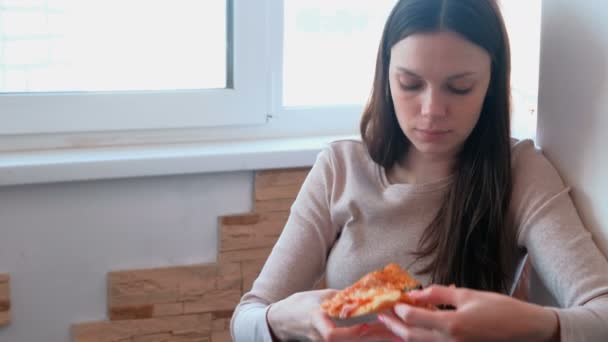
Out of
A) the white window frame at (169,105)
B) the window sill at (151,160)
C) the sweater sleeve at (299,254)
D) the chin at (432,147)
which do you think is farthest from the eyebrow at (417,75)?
the white window frame at (169,105)

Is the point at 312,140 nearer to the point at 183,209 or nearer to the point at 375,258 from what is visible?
the point at 183,209

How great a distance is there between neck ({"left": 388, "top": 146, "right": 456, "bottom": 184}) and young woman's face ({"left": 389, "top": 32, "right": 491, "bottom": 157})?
7 centimetres

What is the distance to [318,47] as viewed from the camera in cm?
194

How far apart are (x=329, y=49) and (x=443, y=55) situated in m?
0.77

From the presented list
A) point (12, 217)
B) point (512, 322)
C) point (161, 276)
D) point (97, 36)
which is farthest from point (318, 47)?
point (512, 322)

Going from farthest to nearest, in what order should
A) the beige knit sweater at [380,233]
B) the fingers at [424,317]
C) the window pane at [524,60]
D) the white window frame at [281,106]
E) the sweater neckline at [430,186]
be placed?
the white window frame at [281,106]
the window pane at [524,60]
the sweater neckline at [430,186]
the beige knit sweater at [380,233]
the fingers at [424,317]

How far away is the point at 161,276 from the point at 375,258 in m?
0.57

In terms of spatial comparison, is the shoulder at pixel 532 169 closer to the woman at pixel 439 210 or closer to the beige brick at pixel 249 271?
the woman at pixel 439 210

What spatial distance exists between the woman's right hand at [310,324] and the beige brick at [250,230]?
496 millimetres

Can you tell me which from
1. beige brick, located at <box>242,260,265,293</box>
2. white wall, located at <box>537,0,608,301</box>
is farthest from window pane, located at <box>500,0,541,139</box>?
beige brick, located at <box>242,260,265,293</box>

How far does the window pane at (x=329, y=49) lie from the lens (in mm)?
1910

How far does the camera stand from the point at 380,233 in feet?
4.38

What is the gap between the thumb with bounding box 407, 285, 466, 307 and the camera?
1.05 metres

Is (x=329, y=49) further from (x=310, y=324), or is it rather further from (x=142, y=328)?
(x=310, y=324)
